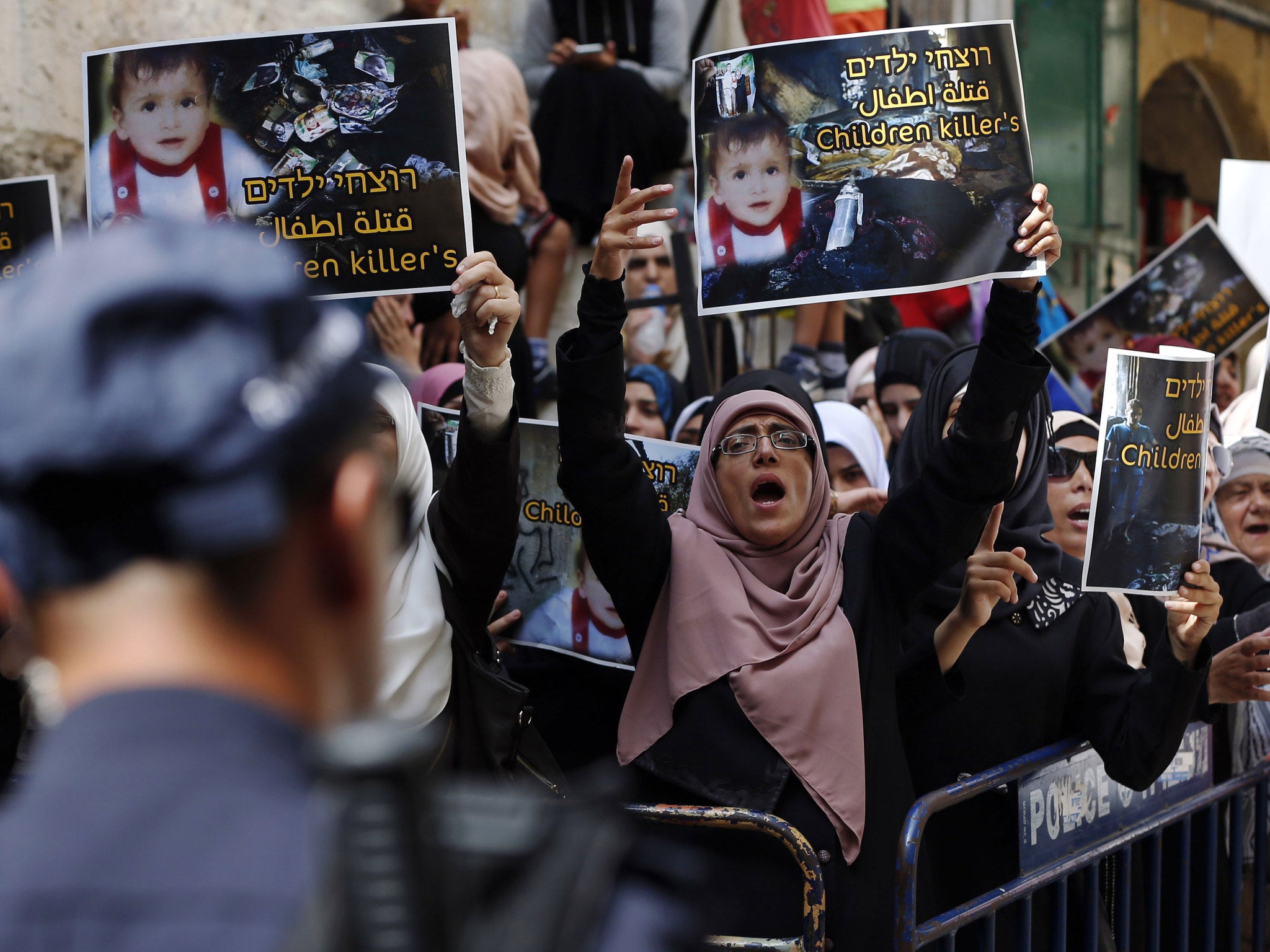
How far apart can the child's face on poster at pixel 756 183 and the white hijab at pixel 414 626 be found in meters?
0.92

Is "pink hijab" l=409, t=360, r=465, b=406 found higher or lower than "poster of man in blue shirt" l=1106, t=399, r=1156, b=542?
higher

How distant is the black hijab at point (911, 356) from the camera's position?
467 cm

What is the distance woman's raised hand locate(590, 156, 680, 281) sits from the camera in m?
2.49

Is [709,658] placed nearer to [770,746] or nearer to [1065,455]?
[770,746]

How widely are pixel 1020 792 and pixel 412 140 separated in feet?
5.83

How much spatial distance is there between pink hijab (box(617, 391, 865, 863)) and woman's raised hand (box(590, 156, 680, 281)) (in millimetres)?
435

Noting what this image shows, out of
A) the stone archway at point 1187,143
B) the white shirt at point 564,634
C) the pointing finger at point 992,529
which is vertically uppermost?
the stone archway at point 1187,143

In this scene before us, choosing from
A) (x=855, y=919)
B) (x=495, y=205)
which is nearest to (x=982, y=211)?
(x=855, y=919)

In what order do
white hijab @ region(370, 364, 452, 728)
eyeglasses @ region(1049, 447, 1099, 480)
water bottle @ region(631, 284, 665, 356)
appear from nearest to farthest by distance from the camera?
1. white hijab @ region(370, 364, 452, 728)
2. eyeglasses @ region(1049, 447, 1099, 480)
3. water bottle @ region(631, 284, 665, 356)

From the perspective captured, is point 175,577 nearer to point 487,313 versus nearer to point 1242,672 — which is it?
point 487,313

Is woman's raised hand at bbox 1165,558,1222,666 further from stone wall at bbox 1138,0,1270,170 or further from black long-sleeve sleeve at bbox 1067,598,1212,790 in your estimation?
stone wall at bbox 1138,0,1270,170

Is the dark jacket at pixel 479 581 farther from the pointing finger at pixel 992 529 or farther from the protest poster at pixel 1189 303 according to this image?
the protest poster at pixel 1189 303

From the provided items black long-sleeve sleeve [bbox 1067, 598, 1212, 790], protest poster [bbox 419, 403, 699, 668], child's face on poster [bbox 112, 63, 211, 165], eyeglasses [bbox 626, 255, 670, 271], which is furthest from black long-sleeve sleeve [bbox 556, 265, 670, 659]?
eyeglasses [bbox 626, 255, 670, 271]

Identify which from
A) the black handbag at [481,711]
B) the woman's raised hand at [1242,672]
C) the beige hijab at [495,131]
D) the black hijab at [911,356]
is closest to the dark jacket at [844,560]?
the black handbag at [481,711]
